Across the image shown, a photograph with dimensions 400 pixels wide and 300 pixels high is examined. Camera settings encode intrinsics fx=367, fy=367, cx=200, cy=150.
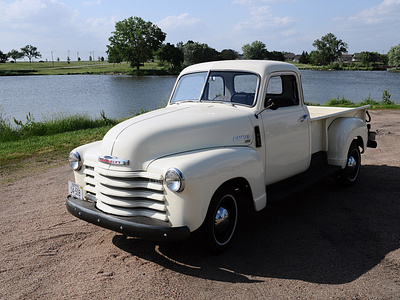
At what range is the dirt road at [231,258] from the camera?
3391mm

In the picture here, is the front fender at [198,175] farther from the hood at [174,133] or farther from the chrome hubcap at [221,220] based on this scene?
the chrome hubcap at [221,220]

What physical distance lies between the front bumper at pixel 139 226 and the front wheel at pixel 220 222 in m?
0.35

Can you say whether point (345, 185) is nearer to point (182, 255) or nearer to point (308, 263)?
point (308, 263)

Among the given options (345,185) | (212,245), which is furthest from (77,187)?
(345,185)

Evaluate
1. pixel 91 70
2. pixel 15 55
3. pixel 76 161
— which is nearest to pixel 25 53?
pixel 15 55

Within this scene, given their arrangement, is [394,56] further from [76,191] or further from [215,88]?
[76,191]

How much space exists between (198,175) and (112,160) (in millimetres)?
952

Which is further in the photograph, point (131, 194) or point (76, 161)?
point (76, 161)

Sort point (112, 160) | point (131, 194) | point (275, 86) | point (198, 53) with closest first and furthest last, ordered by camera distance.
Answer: point (131, 194) → point (112, 160) → point (275, 86) → point (198, 53)

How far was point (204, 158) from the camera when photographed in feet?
12.1

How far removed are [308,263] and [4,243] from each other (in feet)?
11.7

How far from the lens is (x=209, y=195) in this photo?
3613mm

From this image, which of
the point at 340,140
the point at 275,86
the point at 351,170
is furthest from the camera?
the point at 351,170

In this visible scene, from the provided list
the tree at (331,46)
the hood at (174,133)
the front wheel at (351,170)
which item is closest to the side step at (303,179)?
the front wheel at (351,170)
